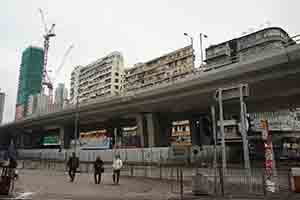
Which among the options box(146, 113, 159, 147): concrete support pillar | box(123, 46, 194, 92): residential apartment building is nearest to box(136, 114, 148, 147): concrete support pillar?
box(146, 113, 159, 147): concrete support pillar

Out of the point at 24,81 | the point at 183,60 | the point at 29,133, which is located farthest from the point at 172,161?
the point at 24,81

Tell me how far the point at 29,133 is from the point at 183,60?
5754 centimetres

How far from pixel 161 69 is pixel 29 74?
A: 10445 centimetres

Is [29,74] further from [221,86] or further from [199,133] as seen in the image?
[221,86]

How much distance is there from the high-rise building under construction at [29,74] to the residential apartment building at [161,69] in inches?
2990

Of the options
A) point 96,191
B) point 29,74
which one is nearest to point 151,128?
point 96,191

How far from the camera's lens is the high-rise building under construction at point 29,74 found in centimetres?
16438

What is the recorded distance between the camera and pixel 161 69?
102 metres

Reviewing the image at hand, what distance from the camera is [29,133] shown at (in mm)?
97688

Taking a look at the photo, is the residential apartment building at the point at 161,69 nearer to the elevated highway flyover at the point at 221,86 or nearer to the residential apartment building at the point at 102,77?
the residential apartment building at the point at 102,77

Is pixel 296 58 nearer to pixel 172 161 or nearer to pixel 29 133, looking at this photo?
pixel 172 161

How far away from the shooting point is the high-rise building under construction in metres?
164

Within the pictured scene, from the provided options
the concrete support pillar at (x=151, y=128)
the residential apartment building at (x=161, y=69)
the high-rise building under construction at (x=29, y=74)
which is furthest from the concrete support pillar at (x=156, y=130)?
the high-rise building under construction at (x=29, y=74)

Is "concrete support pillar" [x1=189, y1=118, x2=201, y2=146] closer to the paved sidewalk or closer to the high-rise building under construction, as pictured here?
the paved sidewalk
